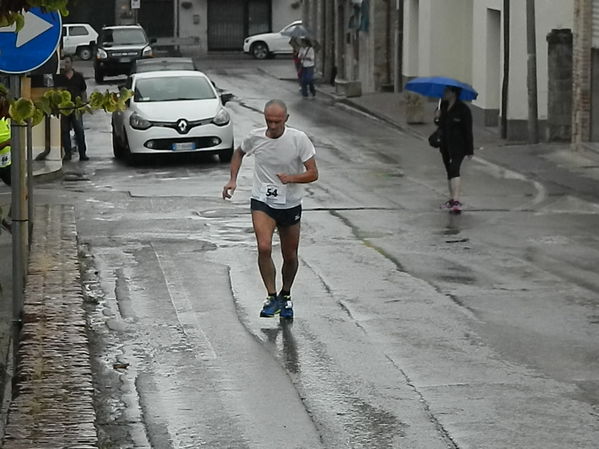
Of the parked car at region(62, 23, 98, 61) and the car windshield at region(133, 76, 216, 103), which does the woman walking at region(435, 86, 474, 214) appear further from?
the parked car at region(62, 23, 98, 61)

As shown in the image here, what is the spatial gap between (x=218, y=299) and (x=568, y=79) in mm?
16921

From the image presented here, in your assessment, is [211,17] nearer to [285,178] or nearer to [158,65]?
[158,65]

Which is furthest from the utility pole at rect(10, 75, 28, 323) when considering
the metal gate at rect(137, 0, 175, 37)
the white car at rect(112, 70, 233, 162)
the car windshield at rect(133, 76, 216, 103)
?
the metal gate at rect(137, 0, 175, 37)

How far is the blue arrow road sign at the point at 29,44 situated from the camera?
1054 centimetres

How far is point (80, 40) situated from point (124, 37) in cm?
922

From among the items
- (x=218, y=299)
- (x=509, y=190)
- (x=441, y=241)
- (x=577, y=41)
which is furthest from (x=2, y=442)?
(x=577, y=41)

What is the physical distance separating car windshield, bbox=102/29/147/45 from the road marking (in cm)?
3844

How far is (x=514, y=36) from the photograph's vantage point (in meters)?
30.7

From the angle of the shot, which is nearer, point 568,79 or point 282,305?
point 282,305

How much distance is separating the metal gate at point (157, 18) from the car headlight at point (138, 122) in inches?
1743

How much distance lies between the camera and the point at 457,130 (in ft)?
64.0

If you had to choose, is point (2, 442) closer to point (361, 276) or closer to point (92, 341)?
point (92, 341)

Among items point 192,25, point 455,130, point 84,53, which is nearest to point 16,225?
point 455,130

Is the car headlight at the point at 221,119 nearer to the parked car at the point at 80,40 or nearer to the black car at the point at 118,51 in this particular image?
the black car at the point at 118,51
